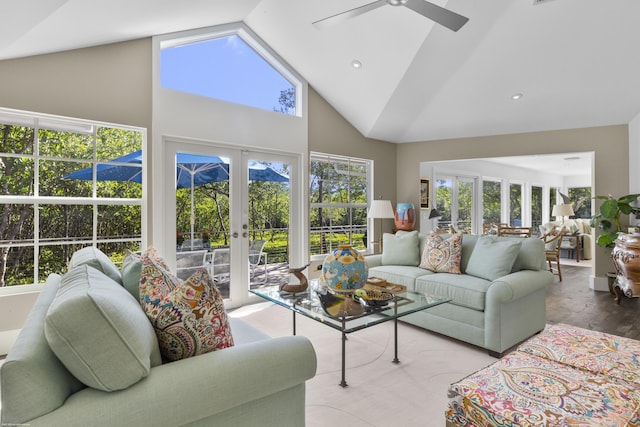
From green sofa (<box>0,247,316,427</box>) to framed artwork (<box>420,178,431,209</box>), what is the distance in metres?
5.36

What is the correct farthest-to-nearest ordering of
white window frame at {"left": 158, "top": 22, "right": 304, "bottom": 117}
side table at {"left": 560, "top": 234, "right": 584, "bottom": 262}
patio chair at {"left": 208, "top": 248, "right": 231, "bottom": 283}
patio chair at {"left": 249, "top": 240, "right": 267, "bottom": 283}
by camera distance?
side table at {"left": 560, "top": 234, "right": 584, "bottom": 262}, patio chair at {"left": 249, "top": 240, "right": 267, "bottom": 283}, patio chair at {"left": 208, "top": 248, "right": 231, "bottom": 283}, white window frame at {"left": 158, "top": 22, "right": 304, "bottom": 117}

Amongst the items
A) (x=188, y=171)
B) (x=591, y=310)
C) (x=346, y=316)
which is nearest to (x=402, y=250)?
(x=346, y=316)

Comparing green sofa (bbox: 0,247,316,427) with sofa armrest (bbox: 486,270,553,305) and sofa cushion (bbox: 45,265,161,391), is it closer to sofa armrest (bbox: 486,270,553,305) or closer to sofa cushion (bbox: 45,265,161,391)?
sofa cushion (bbox: 45,265,161,391)

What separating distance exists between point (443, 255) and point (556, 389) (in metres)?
2.12

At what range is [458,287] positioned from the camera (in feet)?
9.87

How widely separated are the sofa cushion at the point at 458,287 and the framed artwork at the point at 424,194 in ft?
10.4

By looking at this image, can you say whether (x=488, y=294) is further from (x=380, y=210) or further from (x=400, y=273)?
(x=380, y=210)

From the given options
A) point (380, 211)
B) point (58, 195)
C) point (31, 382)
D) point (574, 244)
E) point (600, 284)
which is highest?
point (58, 195)

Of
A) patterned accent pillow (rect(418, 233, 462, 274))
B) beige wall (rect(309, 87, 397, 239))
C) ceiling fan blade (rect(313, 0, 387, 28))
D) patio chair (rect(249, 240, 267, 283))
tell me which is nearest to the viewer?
ceiling fan blade (rect(313, 0, 387, 28))

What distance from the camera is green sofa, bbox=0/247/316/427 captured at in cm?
98

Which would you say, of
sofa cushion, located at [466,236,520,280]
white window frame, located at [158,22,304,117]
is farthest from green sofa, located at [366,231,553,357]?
white window frame, located at [158,22,304,117]

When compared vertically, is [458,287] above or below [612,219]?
below

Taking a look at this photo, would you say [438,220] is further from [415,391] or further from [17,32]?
[17,32]

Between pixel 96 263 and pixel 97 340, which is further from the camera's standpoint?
pixel 96 263
